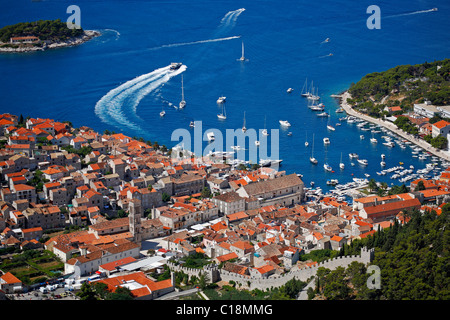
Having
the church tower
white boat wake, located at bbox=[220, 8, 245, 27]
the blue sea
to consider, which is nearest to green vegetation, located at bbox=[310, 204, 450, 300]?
the church tower

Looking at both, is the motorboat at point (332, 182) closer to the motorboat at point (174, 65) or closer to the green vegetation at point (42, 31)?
the motorboat at point (174, 65)

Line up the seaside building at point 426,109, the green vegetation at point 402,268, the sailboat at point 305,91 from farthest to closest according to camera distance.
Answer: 1. the sailboat at point 305,91
2. the seaside building at point 426,109
3. the green vegetation at point 402,268

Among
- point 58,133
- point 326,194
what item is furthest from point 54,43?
point 326,194

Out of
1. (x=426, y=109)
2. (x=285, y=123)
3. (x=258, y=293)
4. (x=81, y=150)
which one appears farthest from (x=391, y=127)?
(x=258, y=293)

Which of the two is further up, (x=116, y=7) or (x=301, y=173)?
(x=116, y=7)

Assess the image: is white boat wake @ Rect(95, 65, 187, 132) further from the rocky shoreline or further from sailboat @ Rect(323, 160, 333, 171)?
the rocky shoreline

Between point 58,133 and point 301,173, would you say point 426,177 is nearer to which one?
point 301,173

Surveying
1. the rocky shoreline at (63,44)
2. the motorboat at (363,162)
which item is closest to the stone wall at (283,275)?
the motorboat at (363,162)
